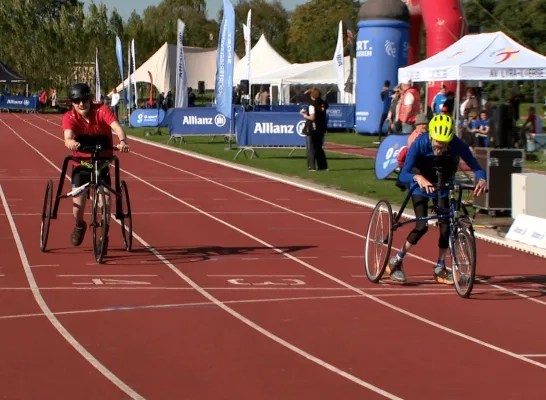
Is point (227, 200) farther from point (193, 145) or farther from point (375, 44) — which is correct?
point (375, 44)

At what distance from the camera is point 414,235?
10711mm

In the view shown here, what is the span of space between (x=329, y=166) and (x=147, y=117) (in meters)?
20.3

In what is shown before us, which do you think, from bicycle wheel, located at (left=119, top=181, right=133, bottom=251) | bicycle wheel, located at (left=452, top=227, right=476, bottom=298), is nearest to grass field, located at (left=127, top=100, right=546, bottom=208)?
bicycle wheel, located at (left=119, top=181, right=133, bottom=251)

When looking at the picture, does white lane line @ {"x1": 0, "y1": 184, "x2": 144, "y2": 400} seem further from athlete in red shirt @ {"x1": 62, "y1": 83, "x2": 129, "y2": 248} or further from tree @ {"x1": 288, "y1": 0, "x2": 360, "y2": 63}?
tree @ {"x1": 288, "y1": 0, "x2": 360, "y2": 63}

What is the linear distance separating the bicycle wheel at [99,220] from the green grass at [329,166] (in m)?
7.47

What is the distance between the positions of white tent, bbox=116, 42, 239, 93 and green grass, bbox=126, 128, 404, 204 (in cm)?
2831

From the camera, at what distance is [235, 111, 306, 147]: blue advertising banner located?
2825 centimetres

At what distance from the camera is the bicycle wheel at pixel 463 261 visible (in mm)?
9867

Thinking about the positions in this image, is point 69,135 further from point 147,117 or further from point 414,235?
point 147,117

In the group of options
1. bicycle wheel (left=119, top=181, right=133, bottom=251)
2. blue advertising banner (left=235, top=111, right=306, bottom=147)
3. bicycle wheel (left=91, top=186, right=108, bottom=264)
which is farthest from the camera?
blue advertising banner (left=235, top=111, right=306, bottom=147)

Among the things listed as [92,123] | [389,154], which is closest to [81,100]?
[92,123]

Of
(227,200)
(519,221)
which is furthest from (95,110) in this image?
(227,200)

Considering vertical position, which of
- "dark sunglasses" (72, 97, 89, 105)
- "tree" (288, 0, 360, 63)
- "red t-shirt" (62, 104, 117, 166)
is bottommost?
"red t-shirt" (62, 104, 117, 166)

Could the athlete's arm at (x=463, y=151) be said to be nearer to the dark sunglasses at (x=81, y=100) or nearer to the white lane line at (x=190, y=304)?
the white lane line at (x=190, y=304)
